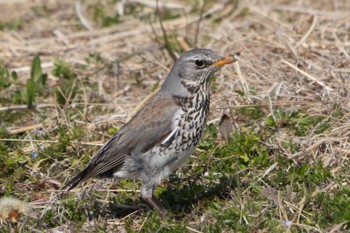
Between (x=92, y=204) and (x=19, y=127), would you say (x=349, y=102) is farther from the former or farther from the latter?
(x=19, y=127)

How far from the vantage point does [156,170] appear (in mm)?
6387

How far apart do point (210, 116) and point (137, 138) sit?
5.98ft

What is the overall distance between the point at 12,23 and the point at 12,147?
3932 mm

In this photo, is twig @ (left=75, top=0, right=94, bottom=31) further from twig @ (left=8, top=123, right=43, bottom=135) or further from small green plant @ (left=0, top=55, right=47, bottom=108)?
twig @ (left=8, top=123, right=43, bottom=135)

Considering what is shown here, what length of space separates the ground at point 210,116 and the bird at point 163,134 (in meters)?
0.38

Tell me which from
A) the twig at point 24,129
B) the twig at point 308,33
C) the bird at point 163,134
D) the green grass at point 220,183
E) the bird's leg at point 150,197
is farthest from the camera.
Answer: the twig at point 308,33

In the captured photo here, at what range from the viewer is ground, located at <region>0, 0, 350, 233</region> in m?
6.41

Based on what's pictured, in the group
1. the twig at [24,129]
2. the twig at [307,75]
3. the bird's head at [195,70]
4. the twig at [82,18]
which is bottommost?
the twig at [24,129]

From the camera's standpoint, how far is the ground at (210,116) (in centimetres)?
641

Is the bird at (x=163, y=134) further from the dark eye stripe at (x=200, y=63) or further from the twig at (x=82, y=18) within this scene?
the twig at (x=82, y=18)

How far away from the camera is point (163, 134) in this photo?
636cm

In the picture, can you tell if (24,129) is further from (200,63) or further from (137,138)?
(200,63)

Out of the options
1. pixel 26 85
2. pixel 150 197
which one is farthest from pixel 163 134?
pixel 26 85

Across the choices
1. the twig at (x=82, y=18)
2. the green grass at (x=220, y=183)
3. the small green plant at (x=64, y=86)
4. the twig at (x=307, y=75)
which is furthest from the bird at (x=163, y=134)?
the twig at (x=82, y=18)
